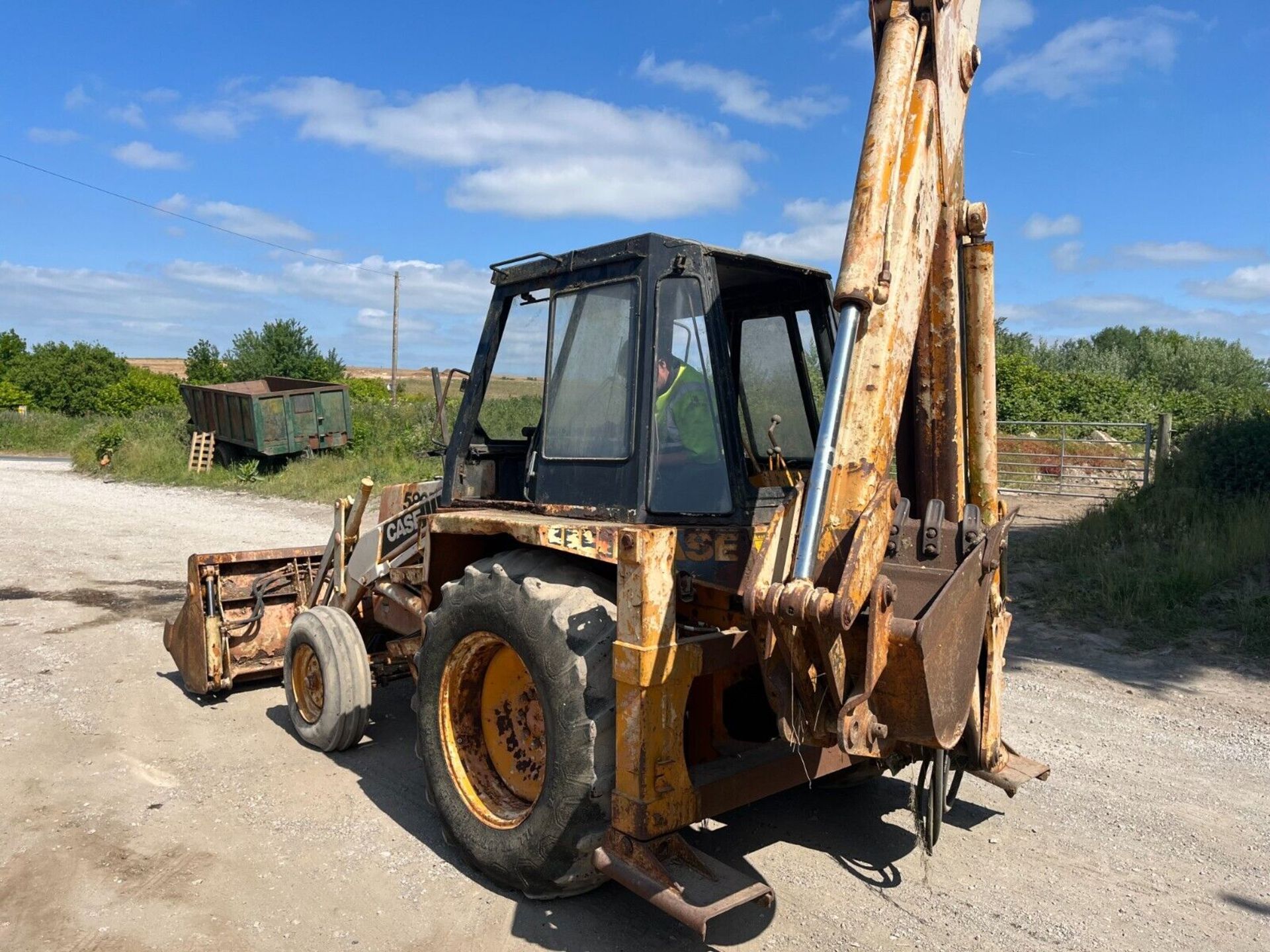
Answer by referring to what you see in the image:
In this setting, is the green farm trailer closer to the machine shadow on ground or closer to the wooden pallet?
the wooden pallet

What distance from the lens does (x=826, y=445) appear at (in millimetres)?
2891

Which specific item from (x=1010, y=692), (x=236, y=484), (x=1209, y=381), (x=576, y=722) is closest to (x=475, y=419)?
(x=576, y=722)

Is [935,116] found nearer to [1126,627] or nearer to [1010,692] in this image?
[1010,692]

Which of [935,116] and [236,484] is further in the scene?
[236,484]

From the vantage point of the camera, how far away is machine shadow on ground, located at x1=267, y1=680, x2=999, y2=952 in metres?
3.49

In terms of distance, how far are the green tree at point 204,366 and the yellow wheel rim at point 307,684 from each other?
35.1m

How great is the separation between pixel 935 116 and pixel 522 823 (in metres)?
2.87

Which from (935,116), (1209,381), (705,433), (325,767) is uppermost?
(1209,381)

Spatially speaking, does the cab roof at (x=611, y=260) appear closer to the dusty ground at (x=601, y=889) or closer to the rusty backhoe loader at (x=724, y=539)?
the rusty backhoe loader at (x=724, y=539)

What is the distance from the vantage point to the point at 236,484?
20.8 meters

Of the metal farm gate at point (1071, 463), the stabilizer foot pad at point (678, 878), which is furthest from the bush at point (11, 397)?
the stabilizer foot pad at point (678, 878)

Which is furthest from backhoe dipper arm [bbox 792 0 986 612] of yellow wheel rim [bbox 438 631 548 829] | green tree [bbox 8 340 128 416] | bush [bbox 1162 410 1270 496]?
green tree [bbox 8 340 128 416]

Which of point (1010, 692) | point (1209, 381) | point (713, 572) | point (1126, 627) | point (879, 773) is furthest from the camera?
point (1209, 381)

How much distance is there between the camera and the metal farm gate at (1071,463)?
15117 mm
